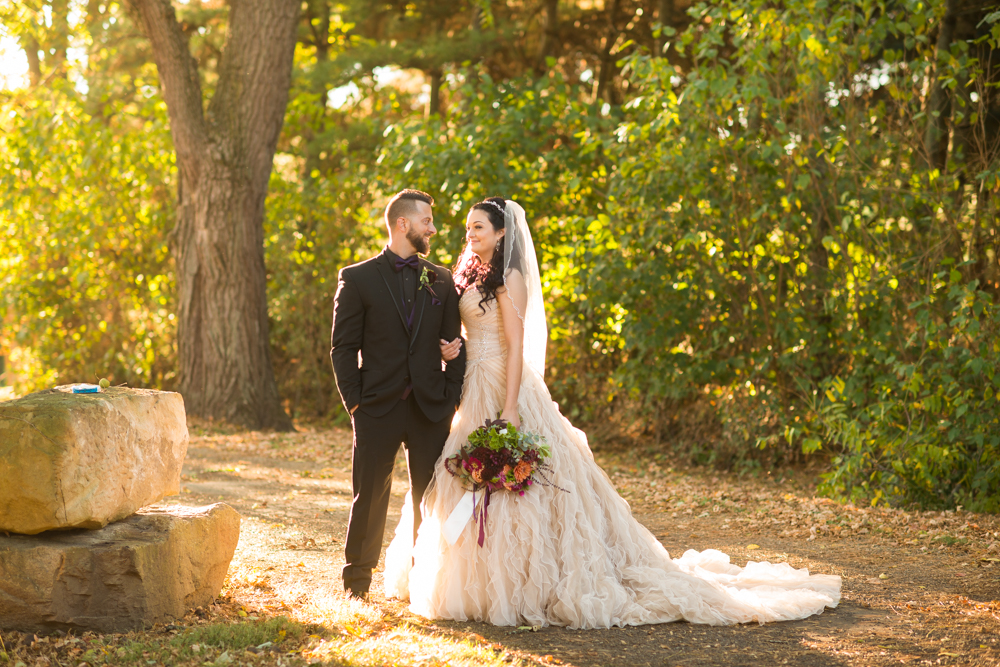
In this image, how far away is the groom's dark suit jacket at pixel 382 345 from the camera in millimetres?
3922

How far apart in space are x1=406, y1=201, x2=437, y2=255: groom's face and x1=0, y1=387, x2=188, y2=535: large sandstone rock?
1411mm

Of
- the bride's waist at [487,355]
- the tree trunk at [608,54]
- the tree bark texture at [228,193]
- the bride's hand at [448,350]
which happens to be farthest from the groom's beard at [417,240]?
the tree trunk at [608,54]

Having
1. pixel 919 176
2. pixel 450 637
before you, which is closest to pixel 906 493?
pixel 919 176

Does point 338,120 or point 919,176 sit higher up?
point 338,120

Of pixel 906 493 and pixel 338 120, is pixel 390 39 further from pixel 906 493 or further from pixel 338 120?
pixel 906 493

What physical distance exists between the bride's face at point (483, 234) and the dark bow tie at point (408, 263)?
1.09ft

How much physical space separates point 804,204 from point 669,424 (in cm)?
294

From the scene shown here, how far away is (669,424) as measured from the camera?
31.0 feet

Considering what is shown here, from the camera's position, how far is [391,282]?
4.02 m

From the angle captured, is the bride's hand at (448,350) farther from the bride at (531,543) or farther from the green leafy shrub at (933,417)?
the green leafy shrub at (933,417)

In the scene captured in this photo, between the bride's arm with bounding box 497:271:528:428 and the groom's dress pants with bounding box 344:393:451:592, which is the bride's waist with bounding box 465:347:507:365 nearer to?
the bride's arm with bounding box 497:271:528:428

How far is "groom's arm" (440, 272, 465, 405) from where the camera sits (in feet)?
13.6

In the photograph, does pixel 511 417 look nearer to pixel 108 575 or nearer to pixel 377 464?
pixel 377 464

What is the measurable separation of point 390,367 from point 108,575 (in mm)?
1460
